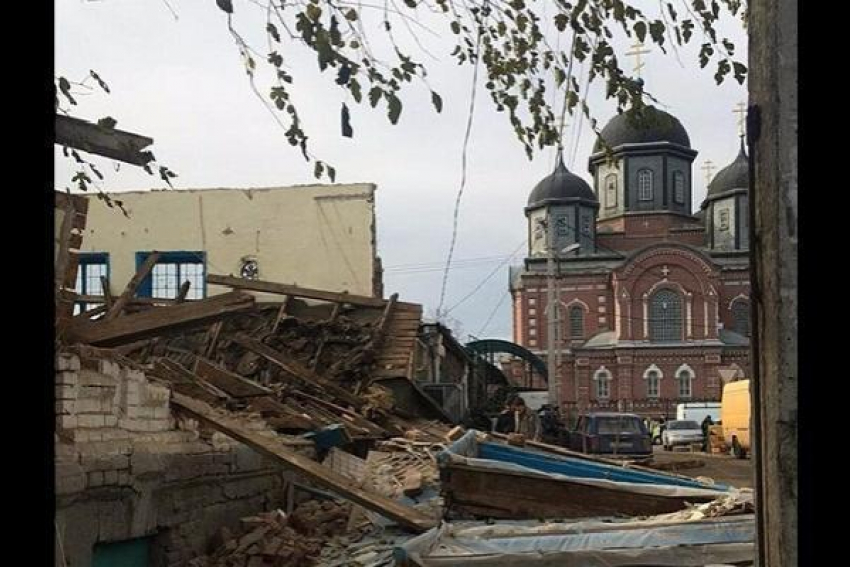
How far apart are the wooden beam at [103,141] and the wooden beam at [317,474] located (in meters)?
3.99

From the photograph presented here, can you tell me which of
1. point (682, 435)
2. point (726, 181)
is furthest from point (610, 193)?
point (682, 435)

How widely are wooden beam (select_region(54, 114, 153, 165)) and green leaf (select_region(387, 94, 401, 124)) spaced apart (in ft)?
6.42

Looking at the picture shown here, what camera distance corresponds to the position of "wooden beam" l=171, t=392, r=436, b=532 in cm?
826

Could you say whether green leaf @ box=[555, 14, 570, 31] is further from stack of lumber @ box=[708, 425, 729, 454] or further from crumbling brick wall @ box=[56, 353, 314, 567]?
stack of lumber @ box=[708, 425, 729, 454]

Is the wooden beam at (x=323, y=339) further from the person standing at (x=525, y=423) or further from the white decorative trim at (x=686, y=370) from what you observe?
the white decorative trim at (x=686, y=370)

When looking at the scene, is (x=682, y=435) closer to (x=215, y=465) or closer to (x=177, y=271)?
(x=177, y=271)

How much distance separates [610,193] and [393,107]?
6359cm

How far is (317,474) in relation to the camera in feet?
27.1

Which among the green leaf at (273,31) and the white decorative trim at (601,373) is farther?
the white decorative trim at (601,373)

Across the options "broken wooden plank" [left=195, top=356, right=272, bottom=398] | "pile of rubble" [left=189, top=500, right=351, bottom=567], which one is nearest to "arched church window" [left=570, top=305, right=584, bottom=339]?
"broken wooden plank" [left=195, top=356, right=272, bottom=398]

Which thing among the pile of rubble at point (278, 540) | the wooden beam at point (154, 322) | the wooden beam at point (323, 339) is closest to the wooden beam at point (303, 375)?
the wooden beam at point (323, 339)

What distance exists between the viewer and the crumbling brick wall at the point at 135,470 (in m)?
6.42
